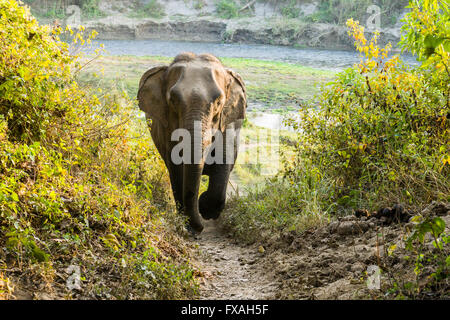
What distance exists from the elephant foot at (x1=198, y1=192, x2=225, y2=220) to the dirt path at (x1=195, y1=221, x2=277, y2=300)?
89 cm

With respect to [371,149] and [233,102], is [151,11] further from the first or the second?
[371,149]

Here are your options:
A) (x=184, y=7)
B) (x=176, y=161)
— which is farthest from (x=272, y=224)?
(x=184, y=7)

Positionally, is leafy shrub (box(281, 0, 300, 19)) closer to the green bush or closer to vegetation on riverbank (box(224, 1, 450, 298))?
the green bush

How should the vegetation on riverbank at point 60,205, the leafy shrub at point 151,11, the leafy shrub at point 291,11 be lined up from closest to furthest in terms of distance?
1. the vegetation on riverbank at point 60,205
2. the leafy shrub at point 291,11
3. the leafy shrub at point 151,11

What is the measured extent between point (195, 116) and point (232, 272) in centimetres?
233

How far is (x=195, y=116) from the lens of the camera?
7840 mm

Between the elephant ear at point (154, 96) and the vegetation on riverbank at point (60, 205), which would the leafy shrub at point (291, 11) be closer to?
the elephant ear at point (154, 96)

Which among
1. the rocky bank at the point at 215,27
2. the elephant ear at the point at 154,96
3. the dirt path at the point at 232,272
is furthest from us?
the rocky bank at the point at 215,27

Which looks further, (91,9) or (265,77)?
(91,9)

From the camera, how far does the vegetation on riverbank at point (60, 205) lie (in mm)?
4348

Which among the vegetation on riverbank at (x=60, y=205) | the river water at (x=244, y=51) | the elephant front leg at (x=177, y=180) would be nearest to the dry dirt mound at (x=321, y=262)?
the vegetation on riverbank at (x=60, y=205)

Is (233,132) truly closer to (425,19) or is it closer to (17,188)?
(425,19)

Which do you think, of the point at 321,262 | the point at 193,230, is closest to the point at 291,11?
the point at 193,230

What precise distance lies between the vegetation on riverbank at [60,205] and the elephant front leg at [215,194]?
2479 mm
